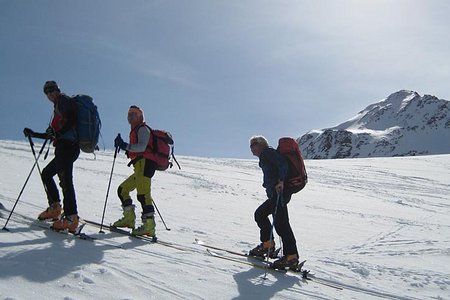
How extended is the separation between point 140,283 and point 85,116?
8.87 ft

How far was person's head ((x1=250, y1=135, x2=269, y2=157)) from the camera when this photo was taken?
5.88m

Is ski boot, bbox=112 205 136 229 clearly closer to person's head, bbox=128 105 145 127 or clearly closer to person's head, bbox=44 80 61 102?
person's head, bbox=128 105 145 127

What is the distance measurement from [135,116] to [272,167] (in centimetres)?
226

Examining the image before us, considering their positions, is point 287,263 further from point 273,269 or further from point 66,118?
point 66,118

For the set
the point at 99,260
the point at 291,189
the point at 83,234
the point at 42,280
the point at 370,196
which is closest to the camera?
the point at 42,280

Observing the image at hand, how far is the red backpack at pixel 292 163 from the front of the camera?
5.83 meters

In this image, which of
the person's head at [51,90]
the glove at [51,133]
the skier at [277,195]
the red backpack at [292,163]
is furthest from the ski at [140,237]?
the person's head at [51,90]

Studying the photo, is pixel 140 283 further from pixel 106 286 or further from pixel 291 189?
pixel 291 189

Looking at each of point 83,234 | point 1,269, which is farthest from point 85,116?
point 1,269

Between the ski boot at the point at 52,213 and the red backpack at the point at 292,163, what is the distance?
3.49 m

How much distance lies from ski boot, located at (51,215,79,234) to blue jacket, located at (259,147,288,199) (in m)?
2.78

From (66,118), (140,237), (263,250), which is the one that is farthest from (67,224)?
(263,250)

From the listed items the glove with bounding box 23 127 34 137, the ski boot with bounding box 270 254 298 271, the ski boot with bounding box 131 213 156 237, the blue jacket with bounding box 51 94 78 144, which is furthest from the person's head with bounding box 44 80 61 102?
the ski boot with bounding box 270 254 298 271

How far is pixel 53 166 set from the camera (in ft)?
19.2
